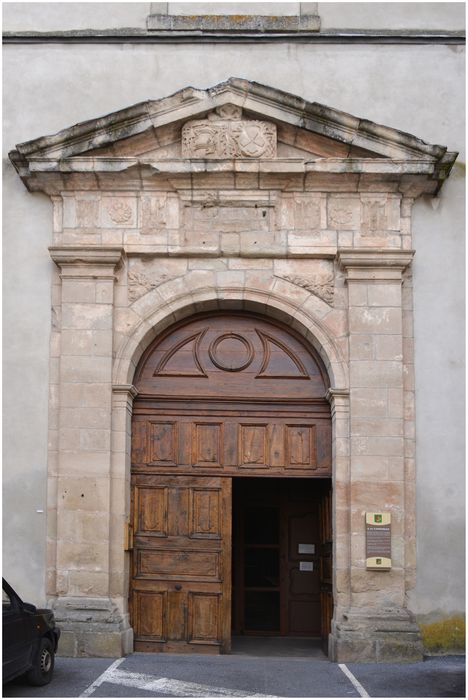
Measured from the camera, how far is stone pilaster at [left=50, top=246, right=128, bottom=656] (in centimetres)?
993

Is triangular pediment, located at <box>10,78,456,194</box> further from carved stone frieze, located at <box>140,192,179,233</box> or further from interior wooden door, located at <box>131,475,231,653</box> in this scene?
interior wooden door, located at <box>131,475,231,653</box>

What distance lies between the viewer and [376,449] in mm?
10305

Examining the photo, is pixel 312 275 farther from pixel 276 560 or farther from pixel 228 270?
pixel 276 560

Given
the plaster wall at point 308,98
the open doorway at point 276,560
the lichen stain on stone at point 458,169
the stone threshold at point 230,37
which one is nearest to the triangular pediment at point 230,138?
the lichen stain on stone at point 458,169

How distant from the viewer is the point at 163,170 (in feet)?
34.9

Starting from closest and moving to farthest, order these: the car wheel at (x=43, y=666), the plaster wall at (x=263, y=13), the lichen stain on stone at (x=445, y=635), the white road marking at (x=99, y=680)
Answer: the white road marking at (x=99, y=680) < the car wheel at (x=43, y=666) < the lichen stain on stone at (x=445, y=635) < the plaster wall at (x=263, y=13)

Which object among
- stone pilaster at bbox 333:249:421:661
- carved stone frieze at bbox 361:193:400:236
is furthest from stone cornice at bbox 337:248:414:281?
carved stone frieze at bbox 361:193:400:236

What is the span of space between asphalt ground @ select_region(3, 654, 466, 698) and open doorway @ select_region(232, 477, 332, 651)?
8.34ft

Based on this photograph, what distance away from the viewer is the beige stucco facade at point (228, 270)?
10258mm

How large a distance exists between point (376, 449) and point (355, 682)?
2.46 m

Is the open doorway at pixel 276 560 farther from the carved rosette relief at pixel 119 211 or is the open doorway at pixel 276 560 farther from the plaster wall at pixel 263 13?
the plaster wall at pixel 263 13

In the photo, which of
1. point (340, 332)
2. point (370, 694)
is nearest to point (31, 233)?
point (340, 332)

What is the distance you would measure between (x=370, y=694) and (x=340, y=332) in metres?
3.85

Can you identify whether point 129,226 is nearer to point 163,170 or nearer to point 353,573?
point 163,170
